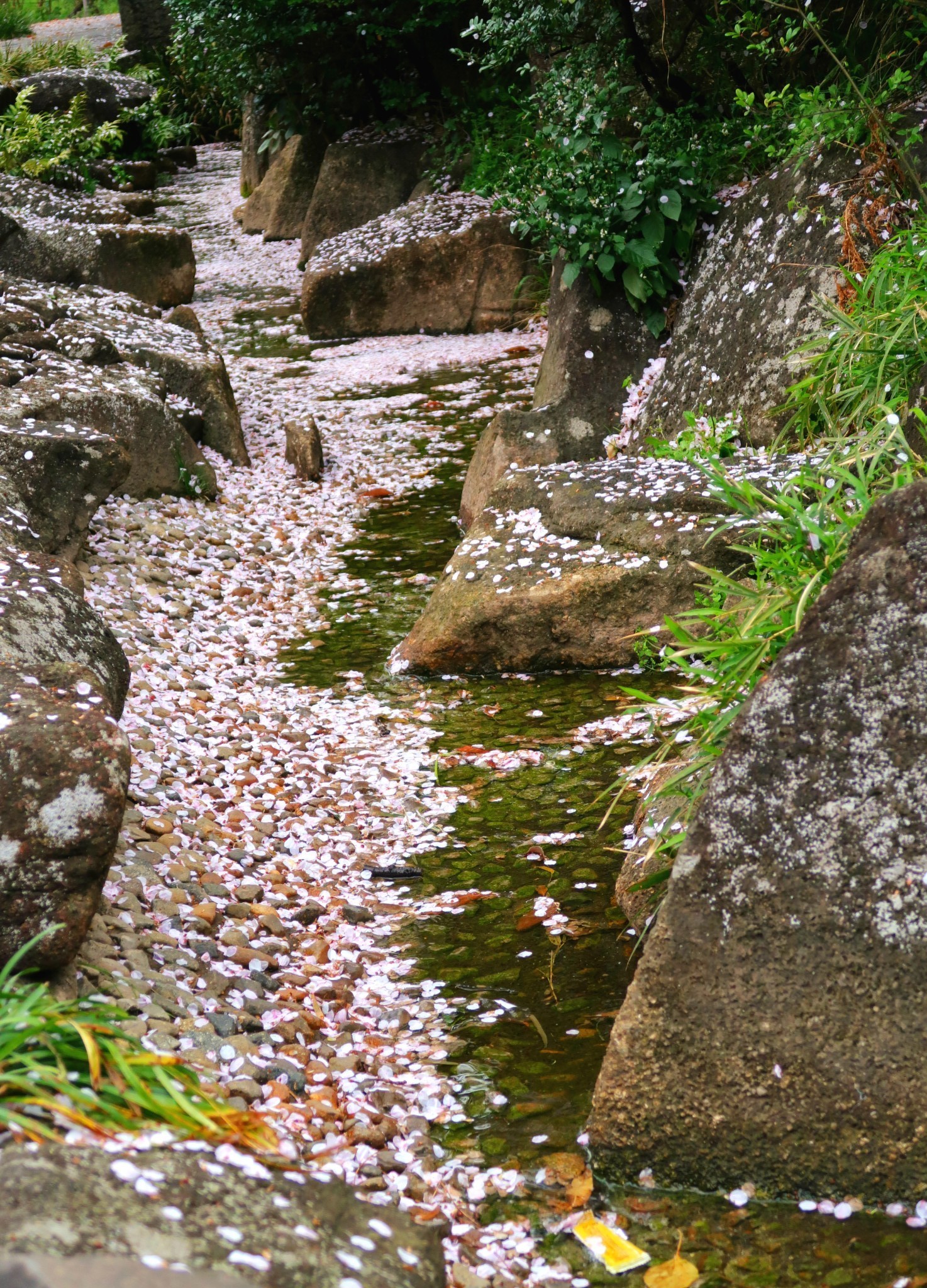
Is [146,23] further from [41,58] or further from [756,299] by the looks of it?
[756,299]

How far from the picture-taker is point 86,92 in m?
20.6

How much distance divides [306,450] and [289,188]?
358 inches

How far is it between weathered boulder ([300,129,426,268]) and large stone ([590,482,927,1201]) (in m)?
13.1

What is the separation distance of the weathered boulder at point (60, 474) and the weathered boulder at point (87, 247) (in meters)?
5.87

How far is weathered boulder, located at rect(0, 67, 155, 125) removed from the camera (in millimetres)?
19797

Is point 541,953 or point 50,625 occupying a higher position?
point 50,625

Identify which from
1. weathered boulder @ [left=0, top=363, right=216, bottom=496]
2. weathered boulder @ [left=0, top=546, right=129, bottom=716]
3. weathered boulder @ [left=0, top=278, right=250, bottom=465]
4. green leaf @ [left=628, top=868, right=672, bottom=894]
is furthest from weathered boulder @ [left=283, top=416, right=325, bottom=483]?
green leaf @ [left=628, top=868, right=672, bottom=894]

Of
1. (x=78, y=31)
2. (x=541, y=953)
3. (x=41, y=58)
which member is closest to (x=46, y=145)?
(x=41, y=58)

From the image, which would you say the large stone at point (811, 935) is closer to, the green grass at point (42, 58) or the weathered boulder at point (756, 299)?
the weathered boulder at point (756, 299)

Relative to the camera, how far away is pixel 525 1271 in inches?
102

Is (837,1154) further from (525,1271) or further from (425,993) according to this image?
(425,993)

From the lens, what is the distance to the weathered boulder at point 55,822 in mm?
2826

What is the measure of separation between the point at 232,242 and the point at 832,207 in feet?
40.2

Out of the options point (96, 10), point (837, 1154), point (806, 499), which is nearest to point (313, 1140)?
point (837, 1154)
